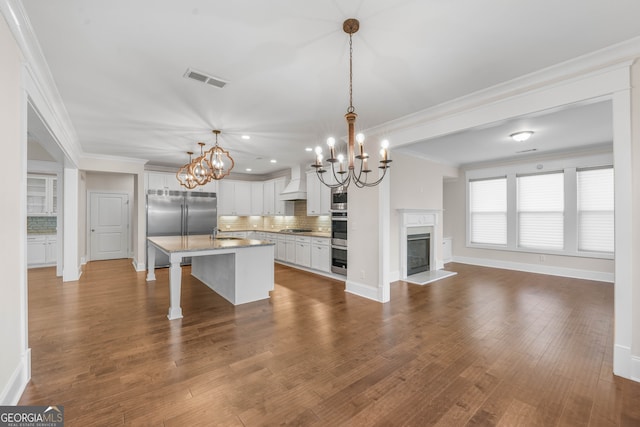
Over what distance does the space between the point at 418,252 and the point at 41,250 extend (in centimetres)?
889

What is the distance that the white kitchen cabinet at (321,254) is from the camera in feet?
18.9

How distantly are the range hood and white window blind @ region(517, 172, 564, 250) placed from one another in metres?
5.12

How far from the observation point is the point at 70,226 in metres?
5.32

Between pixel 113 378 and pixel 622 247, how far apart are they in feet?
13.9

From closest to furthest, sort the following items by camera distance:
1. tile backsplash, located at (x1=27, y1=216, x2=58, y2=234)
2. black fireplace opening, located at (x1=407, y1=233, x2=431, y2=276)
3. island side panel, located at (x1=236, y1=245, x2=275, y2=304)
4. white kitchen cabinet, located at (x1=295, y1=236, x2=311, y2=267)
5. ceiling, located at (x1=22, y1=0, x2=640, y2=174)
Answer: ceiling, located at (x1=22, y1=0, x2=640, y2=174)
island side panel, located at (x1=236, y1=245, x2=275, y2=304)
black fireplace opening, located at (x1=407, y1=233, x2=431, y2=276)
white kitchen cabinet, located at (x1=295, y1=236, x2=311, y2=267)
tile backsplash, located at (x1=27, y1=216, x2=58, y2=234)

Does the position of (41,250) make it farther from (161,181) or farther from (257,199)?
(257,199)

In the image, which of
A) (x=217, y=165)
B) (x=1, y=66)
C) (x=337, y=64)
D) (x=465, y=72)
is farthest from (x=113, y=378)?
(x=465, y=72)

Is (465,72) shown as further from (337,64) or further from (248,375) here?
(248,375)

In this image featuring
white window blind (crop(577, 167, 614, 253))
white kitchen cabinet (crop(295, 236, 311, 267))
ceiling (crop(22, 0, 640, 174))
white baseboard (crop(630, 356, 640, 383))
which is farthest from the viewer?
white kitchen cabinet (crop(295, 236, 311, 267))

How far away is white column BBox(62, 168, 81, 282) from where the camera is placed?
5281 millimetres

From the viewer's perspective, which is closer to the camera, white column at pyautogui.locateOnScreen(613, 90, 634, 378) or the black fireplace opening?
white column at pyautogui.locateOnScreen(613, 90, 634, 378)

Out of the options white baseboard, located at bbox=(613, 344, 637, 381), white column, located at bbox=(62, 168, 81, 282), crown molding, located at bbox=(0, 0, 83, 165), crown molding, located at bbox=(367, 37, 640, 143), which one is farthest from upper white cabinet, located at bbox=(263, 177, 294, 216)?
white baseboard, located at bbox=(613, 344, 637, 381)

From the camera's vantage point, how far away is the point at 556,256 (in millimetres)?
5855

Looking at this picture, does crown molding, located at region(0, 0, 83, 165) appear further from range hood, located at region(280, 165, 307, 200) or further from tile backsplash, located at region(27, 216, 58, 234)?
range hood, located at region(280, 165, 307, 200)
